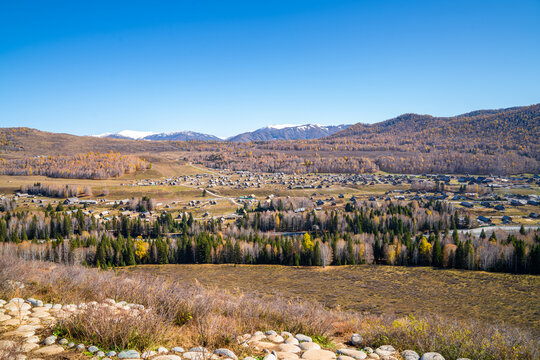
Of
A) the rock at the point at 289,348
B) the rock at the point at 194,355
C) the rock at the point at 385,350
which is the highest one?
the rock at the point at 194,355

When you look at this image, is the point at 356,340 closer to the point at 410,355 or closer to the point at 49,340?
the point at 410,355

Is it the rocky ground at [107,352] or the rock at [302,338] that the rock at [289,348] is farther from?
the rock at [302,338]

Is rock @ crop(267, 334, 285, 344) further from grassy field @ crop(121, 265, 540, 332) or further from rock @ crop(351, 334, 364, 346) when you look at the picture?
grassy field @ crop(121, 265, 540, 332)

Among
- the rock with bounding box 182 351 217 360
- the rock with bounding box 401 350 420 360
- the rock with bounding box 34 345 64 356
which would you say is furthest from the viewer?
the rock with bounding box 401 350 420 360

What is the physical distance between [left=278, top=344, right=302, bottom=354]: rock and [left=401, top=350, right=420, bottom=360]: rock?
335 cm

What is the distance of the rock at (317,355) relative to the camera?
830 centimetres

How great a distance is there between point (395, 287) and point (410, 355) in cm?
4500

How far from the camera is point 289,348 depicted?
890 centimetres

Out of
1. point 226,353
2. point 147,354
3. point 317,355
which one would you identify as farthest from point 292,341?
point 147,354

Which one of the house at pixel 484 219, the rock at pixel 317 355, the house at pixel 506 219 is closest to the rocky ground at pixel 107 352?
the rock at pixel 317 355

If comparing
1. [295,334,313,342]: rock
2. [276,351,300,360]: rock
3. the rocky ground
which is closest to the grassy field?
[295,334,313,342]: rock

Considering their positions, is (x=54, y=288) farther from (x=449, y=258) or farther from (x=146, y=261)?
(x=449, y=258)

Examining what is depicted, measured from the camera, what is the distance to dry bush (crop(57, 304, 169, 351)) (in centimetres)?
745

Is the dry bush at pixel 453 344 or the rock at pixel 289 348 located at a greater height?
the rock at pixel 289 348
